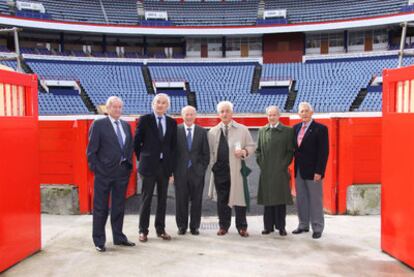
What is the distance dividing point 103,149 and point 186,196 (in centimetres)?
132

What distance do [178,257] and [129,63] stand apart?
87.9 feet

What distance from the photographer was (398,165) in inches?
169

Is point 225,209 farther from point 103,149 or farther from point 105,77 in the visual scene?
point 105,77

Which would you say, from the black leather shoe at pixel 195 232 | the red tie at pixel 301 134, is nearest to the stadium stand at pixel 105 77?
the black leather shoe at pixel 195 232

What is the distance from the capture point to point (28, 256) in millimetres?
4457

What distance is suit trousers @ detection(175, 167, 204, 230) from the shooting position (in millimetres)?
5355

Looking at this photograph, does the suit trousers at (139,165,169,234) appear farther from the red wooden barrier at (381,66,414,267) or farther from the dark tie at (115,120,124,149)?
the red wooden barrier at (381,66,414,267)

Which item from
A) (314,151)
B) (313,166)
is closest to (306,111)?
(314,151)

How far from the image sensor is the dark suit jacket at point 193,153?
A: 17.5 ft

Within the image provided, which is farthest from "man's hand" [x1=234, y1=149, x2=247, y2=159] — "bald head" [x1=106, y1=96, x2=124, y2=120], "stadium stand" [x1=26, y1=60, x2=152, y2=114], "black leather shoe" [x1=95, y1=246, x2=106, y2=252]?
"stadium stand" [x1=26, y1=60, x2=152, y2=114]

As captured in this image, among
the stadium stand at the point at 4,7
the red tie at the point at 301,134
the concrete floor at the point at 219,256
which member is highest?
the stadium stand at the point at 4,7

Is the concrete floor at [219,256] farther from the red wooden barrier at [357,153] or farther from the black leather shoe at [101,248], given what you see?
the red wooden barrier at [357,153]

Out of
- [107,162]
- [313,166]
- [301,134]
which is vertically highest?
[301,134]

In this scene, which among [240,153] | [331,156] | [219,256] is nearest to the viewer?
[219,256]
